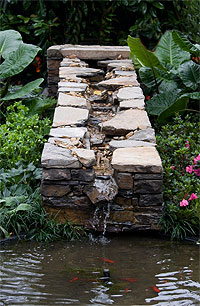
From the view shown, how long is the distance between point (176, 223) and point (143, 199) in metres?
0.37

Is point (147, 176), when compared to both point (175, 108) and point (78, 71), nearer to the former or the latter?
point (175, 108)

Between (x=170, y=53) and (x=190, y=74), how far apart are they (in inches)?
25.9

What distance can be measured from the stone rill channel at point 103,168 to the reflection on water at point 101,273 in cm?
25

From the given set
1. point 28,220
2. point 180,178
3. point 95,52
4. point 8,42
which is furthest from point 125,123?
point 95,52

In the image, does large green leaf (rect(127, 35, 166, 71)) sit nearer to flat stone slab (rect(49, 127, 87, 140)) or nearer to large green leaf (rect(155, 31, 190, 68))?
large green leaf (rect(155, 31, 190, 68))

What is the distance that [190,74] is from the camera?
6914mm

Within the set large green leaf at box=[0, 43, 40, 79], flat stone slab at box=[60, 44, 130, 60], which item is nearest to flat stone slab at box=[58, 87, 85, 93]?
large green leaf at box=[0, 43, 40, 79]

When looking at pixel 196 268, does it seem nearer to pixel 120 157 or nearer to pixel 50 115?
pixel 120 157

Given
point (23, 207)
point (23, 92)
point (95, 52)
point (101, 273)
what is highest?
point (95, 52)

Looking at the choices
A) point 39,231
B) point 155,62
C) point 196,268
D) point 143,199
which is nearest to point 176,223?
point 143,199

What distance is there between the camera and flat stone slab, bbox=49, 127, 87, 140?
5.43 meters

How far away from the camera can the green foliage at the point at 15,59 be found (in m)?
7.05

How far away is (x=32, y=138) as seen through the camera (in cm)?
608

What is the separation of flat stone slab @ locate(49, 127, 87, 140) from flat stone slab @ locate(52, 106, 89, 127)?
0.12 m
